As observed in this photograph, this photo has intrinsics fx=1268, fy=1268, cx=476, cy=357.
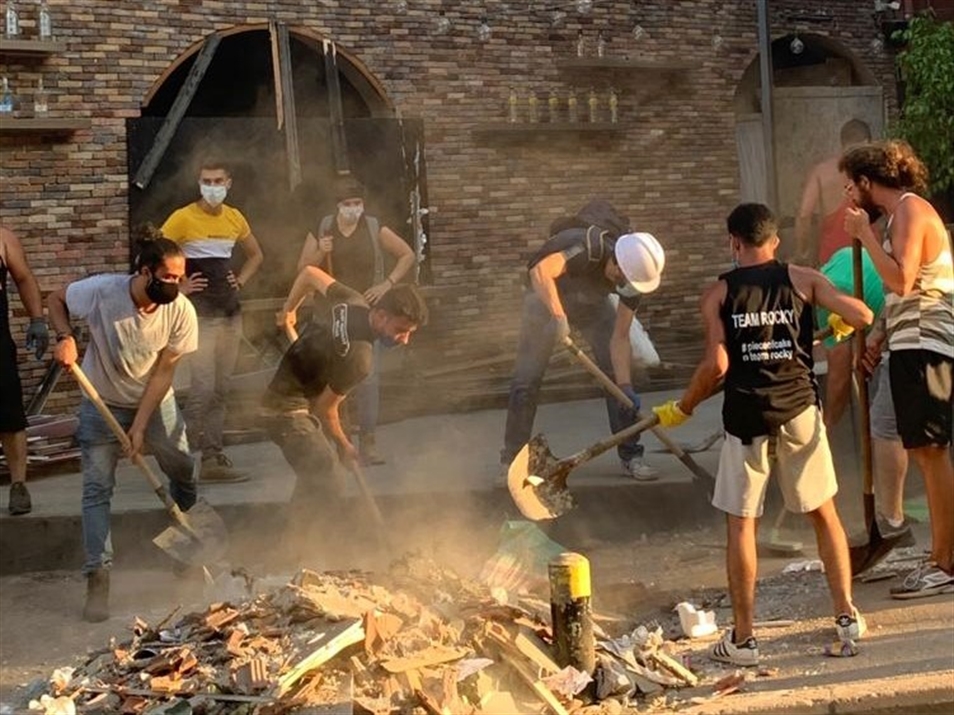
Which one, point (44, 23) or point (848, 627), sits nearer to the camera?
point (848, 627)

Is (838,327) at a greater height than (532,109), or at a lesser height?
lesser

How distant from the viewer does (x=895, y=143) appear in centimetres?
570

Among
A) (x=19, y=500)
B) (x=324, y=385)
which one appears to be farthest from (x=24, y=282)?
(x=324, y=385)

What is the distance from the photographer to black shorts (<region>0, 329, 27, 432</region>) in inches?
291

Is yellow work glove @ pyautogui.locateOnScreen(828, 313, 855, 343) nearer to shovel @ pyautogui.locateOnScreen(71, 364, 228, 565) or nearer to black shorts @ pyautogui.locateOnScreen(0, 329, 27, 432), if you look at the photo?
shovel @ pyautogui.locateOnScreen(71, 364, 228, 565)

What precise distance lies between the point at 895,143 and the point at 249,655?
356 cm

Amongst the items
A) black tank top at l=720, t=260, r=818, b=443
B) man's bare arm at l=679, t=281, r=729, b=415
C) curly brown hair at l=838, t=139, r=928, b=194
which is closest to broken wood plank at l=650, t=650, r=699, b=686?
black tank top at l=720, t=260, r=818, b=443

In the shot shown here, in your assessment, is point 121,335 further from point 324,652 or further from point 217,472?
point 324,652

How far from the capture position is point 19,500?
7418 mm

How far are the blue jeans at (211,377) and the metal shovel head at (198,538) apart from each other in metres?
1.55

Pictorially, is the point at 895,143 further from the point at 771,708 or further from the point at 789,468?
the point at 771,708

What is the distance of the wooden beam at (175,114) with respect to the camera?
10570 mm

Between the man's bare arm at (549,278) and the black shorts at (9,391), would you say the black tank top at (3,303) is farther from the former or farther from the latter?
the man's bare arm at (549,278)

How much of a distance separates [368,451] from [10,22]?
4575 millimetres
